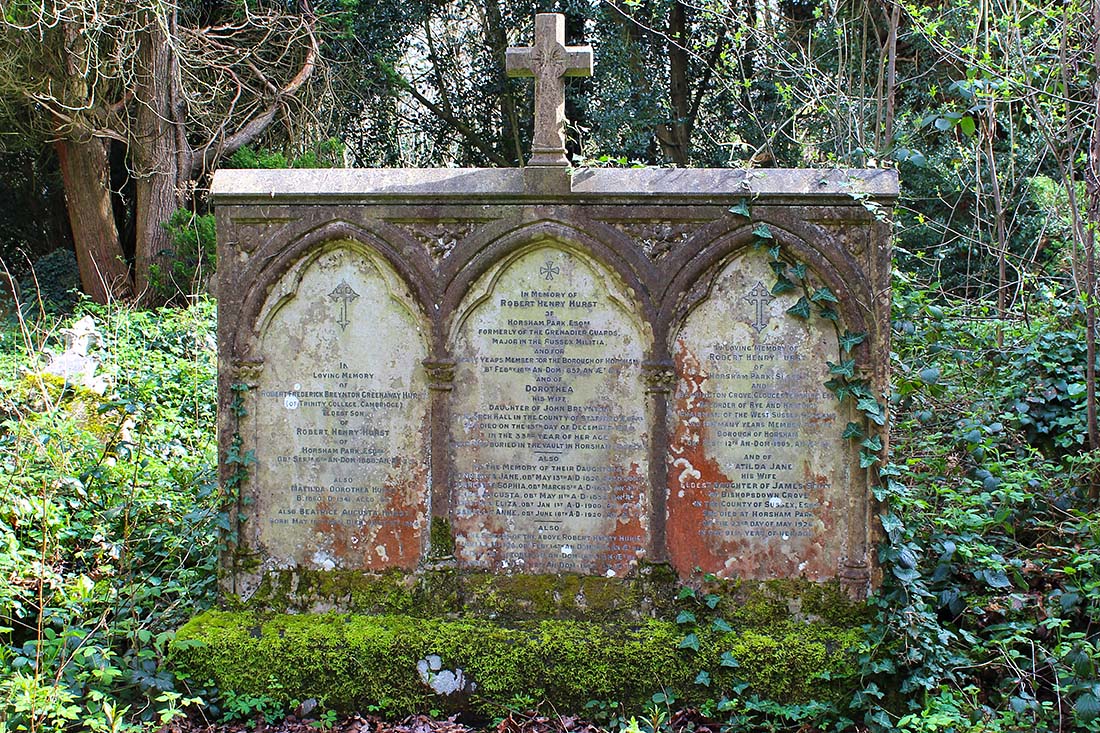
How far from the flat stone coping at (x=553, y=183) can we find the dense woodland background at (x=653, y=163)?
38 cm

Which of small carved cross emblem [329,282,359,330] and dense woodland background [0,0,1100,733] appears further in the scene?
small carved cross emblem [329,282,359,330]

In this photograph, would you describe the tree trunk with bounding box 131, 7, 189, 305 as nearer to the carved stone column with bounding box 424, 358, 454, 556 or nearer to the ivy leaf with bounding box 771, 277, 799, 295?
the carved stone column with bounding box 424, 358, 454, 556

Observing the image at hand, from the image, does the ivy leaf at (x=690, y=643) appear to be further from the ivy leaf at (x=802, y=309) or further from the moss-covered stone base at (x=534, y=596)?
the ivy leaf at (x=802, y=309)

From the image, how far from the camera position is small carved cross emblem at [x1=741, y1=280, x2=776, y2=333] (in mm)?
4723

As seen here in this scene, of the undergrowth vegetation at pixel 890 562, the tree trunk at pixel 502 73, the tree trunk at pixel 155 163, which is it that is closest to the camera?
the undergrowth vegetation at pixel 890 562

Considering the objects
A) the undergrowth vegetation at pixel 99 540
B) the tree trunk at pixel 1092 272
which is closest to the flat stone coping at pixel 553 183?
the tree trunk at pixel 1092 272

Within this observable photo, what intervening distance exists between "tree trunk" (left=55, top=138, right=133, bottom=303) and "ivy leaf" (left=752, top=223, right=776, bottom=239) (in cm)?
1068

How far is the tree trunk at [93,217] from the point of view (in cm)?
1286

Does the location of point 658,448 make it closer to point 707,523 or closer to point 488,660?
point 707,523

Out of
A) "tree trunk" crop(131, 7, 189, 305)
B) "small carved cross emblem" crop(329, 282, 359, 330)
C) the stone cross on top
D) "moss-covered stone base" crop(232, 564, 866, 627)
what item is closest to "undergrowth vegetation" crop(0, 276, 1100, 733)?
"moss-covered stone base" crop(232, 564, 866, 627)

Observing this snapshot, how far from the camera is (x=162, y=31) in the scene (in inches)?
446

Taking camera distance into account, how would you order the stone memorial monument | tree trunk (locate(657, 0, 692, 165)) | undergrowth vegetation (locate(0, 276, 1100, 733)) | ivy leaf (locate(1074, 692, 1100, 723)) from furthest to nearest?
tree trunk (locate(657, 0, 692, 165)) < the stone memorial monument < undergrowth vegetation (locate(0, 276, 1100, 733)) < ivy leaf (locate(1074, 692, 1100, 723))

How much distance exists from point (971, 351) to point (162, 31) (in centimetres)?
993

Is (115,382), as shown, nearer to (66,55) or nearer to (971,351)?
(66,55)
